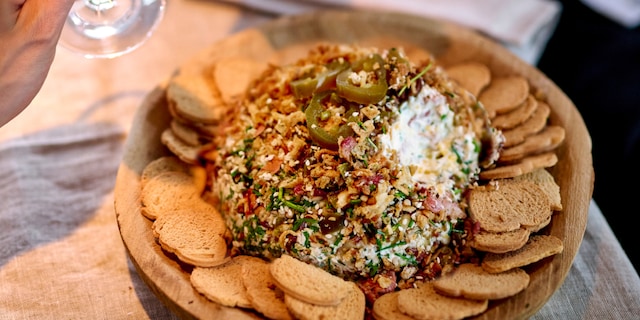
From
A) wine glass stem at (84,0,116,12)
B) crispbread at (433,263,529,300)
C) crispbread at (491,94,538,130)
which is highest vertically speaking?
wine glass stem at (84,0,116,12)

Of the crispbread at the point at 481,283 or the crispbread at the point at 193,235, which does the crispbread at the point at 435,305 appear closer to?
the crispbread at the point at 481,283

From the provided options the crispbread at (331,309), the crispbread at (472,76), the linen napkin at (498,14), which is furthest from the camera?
the linen napkin at (498,14)

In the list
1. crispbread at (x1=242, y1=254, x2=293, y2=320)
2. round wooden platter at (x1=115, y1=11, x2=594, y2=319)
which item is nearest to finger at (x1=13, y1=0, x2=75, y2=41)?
round wooden platter at (x1=115, y1=11, x2=594, y2=319)

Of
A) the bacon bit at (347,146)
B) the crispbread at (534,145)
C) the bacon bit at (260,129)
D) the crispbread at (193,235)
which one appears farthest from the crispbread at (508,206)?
the crispbread at (193,235)

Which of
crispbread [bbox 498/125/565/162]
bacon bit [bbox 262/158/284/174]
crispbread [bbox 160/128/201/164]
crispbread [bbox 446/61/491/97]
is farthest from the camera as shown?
crispbread [bbox 446/61/491/97]

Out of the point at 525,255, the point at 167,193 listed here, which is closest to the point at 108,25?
the point at 167,193

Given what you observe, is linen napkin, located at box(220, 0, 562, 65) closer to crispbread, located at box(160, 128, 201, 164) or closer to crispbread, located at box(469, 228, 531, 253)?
crispbread, located at box(160, 128, 201, 164)
